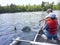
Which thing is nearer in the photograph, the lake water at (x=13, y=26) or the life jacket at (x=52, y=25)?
the life jacket at (x=52, y=25)

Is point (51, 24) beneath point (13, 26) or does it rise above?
above

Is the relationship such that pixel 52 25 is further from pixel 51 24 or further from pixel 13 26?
pixel 13 26

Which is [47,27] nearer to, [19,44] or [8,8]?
[19,44]

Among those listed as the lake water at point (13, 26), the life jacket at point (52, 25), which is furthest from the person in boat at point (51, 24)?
the lake water at point (13, 26)

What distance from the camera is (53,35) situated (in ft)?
17.7

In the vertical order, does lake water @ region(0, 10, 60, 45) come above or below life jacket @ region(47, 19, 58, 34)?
below

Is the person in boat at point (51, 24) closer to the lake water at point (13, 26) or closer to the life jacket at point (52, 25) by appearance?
the life jacket at point (52, 25)

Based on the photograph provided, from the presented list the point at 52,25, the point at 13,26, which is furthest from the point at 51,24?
the point at 13,26

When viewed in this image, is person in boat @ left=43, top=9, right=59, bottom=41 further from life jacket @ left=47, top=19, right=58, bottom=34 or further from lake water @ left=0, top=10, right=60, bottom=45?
lake water @ left=0, top=10, right=60, bottom=45

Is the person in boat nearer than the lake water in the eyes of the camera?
Yes

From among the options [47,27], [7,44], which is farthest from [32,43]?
[7,44]

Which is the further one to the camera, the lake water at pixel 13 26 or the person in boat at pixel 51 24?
the lake water at pixel 13 26

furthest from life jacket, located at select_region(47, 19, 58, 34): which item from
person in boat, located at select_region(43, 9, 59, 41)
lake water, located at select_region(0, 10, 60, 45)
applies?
lake water, located at select_region(0, 10, 60, 45)

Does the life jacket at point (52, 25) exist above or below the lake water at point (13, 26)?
above
